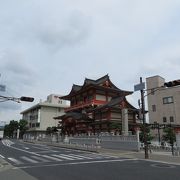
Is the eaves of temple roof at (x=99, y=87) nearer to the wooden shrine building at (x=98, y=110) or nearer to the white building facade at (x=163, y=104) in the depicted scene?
the wooden shrine building at (x=98, y=110)

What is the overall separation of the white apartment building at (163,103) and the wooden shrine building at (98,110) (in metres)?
6.14

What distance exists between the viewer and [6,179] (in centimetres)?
1014

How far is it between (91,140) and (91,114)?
11.9 meters

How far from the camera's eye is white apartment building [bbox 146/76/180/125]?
50219mm

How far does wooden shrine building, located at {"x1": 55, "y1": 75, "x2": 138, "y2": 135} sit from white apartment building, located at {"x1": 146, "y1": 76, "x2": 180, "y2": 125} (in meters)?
6.14

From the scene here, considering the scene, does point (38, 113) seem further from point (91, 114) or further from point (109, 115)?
point (109, 115)

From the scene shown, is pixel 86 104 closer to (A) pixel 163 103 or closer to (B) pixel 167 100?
(A) pixel 163 103

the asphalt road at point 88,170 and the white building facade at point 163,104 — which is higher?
the white building facade at point 163,104

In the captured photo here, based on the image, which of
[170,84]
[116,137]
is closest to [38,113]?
[116,137]

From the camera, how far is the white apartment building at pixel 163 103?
165ft

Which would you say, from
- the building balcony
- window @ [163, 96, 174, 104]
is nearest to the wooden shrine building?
the building balcony

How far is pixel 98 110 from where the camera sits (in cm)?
4697

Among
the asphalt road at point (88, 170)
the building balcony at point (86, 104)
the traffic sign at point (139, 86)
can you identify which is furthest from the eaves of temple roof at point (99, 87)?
the asphalt road at point (88, 170)

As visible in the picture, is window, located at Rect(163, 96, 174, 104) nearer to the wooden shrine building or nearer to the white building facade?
the white building facade
